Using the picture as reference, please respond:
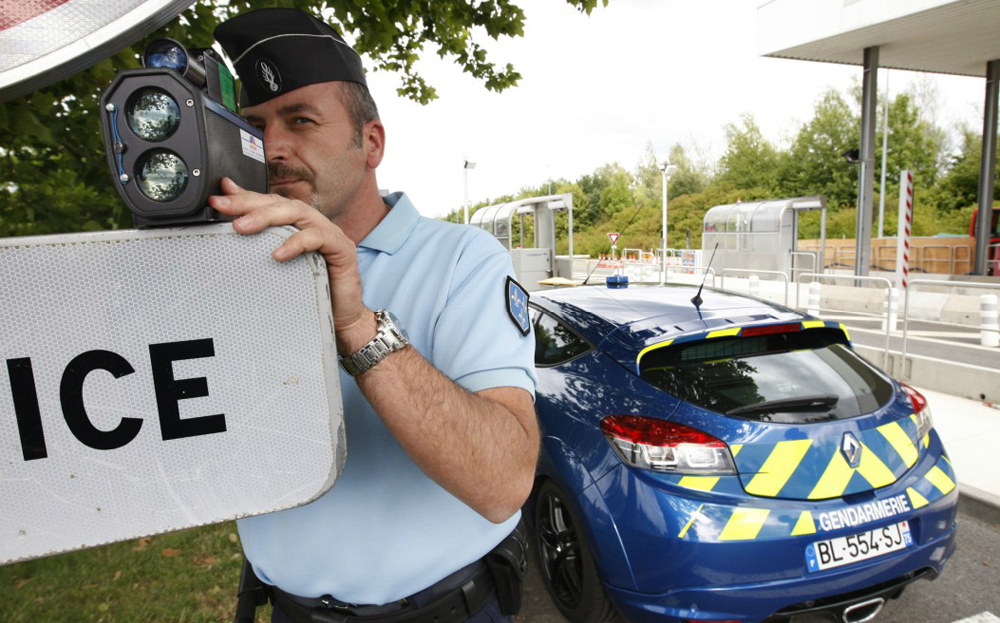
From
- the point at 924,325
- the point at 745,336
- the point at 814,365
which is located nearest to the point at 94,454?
the point at 745,336

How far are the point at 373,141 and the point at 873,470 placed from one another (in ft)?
7.61

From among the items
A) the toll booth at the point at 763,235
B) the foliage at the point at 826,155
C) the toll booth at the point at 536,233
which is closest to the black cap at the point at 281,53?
the toll booth at the point at 536,233

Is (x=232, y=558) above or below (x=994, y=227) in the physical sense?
below

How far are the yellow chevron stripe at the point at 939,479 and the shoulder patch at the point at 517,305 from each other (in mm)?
2310

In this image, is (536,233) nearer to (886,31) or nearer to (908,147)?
(886,31)

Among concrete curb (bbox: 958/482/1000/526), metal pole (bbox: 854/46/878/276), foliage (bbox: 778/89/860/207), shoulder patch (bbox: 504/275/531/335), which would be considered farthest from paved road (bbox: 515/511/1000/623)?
foliage (bbox: 778/89/860/207)

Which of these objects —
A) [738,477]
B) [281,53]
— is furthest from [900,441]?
[281,53]

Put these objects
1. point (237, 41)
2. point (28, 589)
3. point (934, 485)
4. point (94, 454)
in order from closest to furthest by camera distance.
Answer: point (94, 454) < point (237, 41) < point (934, 485) < point (28, 589)

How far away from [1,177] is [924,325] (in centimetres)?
→ 1360

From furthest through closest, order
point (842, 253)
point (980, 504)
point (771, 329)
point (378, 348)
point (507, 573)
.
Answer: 1. point (842, 253)
2. point (980, 504)
3. point (771, 329)
4. point (507, 573)
5. point (378, 348)

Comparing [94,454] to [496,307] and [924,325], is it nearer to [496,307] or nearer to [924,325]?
[496,307]

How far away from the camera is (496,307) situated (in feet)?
4.14

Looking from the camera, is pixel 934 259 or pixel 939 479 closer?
pixel 939 479

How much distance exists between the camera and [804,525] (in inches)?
93.3
